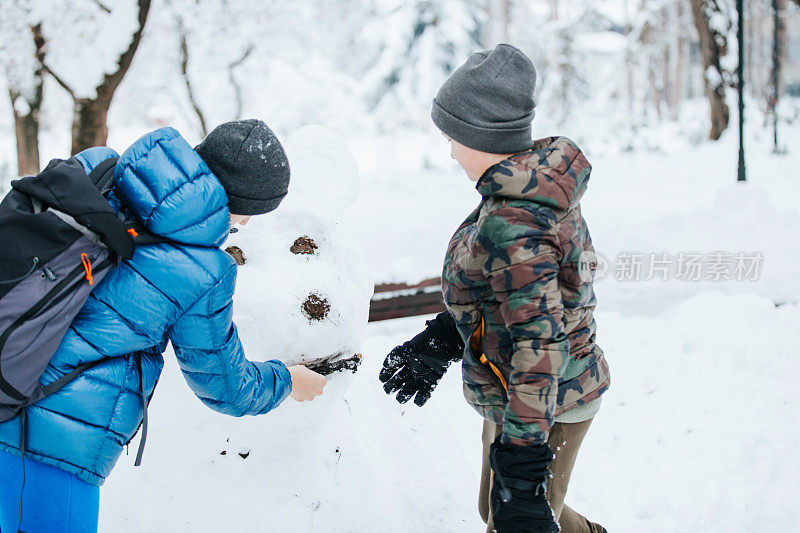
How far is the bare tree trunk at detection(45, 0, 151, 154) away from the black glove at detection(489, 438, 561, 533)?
807 centimetres

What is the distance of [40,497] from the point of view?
1628 mm

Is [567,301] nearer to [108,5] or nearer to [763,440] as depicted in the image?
[763,440]

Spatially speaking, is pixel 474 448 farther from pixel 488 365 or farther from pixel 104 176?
pixel 104 176

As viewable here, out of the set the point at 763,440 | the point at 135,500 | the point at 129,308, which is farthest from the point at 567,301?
the point at 763,440

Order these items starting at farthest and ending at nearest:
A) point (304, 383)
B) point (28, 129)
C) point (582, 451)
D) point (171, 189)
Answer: point (28, 129)
point (582, 451)
point (304, 383)
point (171, 189)

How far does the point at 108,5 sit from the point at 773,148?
12.6 metres

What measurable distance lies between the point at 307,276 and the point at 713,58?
43.8 ft

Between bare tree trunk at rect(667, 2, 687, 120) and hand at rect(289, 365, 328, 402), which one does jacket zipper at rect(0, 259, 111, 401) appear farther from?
bare tree trunk at rect(667, 2, 687, 120)

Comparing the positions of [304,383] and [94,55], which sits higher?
[304,383]

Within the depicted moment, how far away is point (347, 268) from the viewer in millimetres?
2715

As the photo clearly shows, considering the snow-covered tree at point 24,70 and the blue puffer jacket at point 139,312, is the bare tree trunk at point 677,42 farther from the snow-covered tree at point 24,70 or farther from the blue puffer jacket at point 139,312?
the blue puffer jacket at point 139,312

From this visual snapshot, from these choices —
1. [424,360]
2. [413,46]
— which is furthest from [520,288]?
[413,46]

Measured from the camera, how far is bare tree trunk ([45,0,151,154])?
8.37 metres

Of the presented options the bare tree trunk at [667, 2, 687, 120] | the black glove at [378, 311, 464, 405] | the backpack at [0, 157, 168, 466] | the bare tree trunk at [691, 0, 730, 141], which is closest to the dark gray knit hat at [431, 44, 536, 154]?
the black glove at [378, 311, 464, 405]
